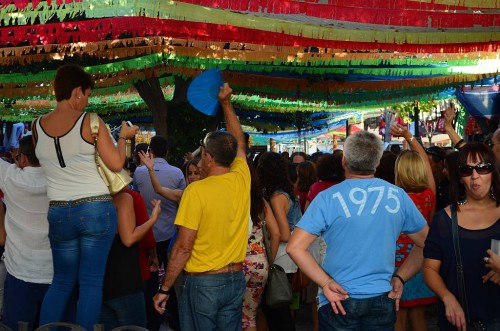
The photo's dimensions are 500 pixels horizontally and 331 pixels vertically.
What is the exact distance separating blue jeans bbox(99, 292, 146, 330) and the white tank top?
2.80 ft

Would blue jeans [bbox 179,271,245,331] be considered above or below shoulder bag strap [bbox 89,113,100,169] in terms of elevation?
below

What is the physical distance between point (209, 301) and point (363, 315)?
110 cm

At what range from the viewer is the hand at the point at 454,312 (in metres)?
3.96

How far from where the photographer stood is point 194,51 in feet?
24.3

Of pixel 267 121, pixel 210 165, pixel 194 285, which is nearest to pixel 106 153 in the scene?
pixel 210 165

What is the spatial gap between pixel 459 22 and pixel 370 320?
2866mm

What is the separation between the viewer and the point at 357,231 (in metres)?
3.94

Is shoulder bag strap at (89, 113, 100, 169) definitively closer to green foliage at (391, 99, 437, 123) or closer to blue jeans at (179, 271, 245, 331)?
blue jeans at (179, 271, 245, 331)

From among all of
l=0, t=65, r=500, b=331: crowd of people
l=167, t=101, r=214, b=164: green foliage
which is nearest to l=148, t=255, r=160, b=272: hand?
l=0, t=65, r=500, b=331: crowd of people

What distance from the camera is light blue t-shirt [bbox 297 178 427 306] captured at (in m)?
3.93

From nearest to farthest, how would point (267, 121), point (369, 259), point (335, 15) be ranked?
point (369, 259), point (335, 15), point (267, 121)

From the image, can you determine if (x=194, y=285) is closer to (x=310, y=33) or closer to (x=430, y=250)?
(x=430, y=250)

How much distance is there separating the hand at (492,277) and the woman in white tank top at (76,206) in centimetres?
222

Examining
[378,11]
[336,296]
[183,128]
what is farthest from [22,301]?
[183,128]
